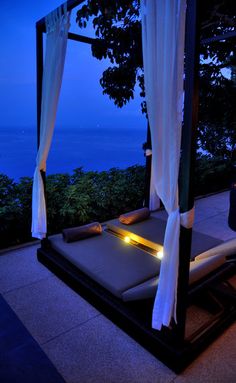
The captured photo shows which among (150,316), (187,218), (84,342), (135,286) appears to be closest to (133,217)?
(135,286)

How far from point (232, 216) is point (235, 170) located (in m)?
3.76

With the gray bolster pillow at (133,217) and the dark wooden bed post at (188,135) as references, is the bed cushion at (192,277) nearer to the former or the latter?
the dark wooden bed post at (188,135)

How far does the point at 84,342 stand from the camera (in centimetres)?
201

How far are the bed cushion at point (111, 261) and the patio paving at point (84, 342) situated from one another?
29 centimetres

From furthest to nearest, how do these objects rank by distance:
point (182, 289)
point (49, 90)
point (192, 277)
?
1. point (49, 90)
2. point (192, 277)
3. point (182, 289)

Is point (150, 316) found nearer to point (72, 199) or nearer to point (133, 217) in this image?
point (133, 217)

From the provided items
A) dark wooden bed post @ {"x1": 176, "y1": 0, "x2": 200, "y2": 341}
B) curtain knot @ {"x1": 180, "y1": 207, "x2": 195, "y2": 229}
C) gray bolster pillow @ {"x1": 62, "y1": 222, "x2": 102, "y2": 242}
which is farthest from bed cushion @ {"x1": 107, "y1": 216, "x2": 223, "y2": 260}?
curtain knot @ {"x1": 180, "y1": 207, "x2": 195, "y2": 229}

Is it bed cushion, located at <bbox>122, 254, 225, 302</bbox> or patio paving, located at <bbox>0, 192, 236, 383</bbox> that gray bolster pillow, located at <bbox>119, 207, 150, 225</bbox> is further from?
bed cushion, located at <bbox>122, 254, 225, 302</bbox>

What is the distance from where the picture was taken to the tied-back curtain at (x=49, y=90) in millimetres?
2566

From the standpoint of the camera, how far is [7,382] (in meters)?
1.68

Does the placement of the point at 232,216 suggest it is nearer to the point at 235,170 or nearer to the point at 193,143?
the point at 193,143

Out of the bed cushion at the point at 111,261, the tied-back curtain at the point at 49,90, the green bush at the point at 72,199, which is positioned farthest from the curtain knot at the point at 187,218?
the green bush at the point at 72,199

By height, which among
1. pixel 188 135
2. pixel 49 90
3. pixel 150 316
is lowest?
pixel 150 316

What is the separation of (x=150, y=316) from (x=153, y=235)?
1190mm
